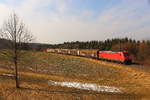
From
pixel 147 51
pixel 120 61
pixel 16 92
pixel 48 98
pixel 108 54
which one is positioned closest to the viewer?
pixel 48 98

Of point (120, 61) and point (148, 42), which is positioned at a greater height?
point (148, 42)

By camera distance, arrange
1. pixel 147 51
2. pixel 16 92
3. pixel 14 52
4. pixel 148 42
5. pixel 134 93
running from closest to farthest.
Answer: pixel 16 92, pixel 14 52, pixel 134 93, pixel 147 51, pixel 148 42

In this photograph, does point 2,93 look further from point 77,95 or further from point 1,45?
point 77,95

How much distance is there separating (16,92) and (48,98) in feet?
11.1

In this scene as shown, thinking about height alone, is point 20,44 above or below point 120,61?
above

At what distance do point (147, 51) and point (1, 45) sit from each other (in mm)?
55595

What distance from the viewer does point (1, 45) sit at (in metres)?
15.4

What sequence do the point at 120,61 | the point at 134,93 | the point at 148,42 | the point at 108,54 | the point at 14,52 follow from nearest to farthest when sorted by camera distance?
1. the point at 14,52
2. the point at 134,93
3. the point at 120,61
4. the point at 108,54
5. the point at 148,42

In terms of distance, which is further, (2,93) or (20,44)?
(20,44)

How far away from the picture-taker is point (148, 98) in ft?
50.0

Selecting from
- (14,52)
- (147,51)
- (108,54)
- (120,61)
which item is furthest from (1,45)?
(147,51)

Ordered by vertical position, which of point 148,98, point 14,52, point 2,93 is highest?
point 14,52

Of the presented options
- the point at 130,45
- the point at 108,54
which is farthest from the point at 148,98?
the point at 130,45

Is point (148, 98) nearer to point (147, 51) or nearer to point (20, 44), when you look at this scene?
point (20, 44)
